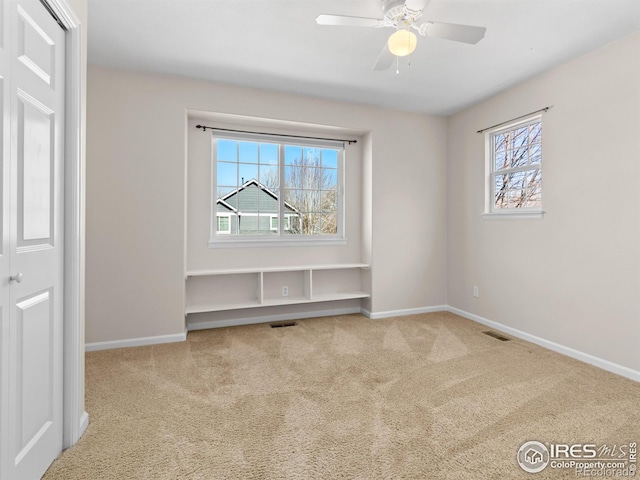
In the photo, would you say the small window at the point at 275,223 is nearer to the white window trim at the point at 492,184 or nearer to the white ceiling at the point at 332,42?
the white ceiling at the point at 332,42

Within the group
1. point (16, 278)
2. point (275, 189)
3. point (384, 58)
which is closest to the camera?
point (16, 278)

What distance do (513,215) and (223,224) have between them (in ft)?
10.7

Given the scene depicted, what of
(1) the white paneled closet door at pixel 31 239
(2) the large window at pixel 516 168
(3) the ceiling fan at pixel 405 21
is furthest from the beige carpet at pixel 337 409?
(3) the ceiling fan at pixel 405 21

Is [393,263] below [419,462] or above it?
above

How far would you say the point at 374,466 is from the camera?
1.59 m

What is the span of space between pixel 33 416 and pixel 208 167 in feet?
9.34

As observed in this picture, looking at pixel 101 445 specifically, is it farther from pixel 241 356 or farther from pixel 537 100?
pixel 537 100

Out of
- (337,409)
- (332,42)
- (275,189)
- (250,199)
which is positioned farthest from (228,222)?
(337,409)

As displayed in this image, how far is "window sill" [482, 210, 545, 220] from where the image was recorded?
3312 mm

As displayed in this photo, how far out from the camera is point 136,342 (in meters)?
3.23

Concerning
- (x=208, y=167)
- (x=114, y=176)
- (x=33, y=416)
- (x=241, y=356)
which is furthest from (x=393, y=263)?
(x=33, y=416)

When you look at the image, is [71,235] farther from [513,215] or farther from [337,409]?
[513,215]

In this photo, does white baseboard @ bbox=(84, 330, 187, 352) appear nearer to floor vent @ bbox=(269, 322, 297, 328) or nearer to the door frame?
floor vent @ bbox=(269, 322, 297, 328)

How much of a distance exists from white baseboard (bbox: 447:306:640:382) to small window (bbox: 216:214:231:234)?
3.19 metres
